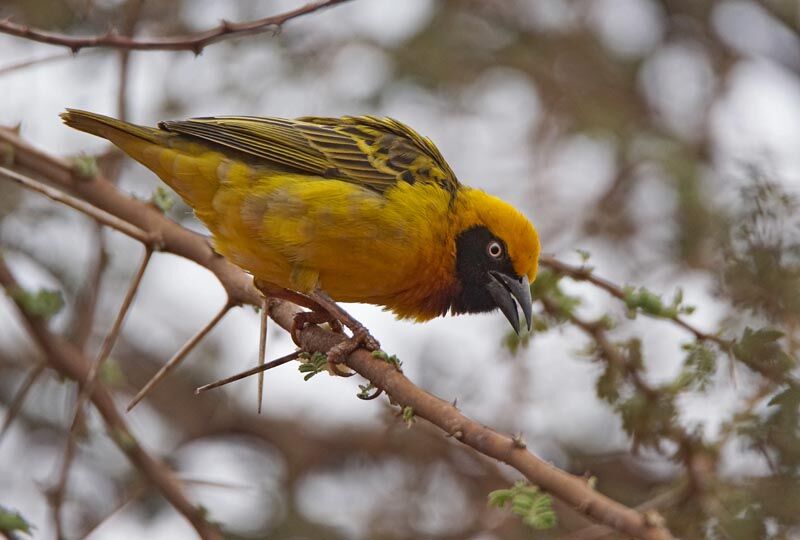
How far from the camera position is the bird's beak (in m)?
3.92

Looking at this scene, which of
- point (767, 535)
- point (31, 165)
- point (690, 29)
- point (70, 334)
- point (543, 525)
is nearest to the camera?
point (543, 525)

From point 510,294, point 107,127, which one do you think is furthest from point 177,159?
point 510,294

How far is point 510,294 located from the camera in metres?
4.10

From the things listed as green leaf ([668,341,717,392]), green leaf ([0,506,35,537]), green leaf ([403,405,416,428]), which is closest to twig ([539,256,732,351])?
green leaf ([668,341,717,392])

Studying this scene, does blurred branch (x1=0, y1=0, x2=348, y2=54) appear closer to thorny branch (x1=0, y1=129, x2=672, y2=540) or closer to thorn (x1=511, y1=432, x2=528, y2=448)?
thorny branch (x1=0, y1=129, x2=672, y2=540)

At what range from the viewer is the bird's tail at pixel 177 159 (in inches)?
149

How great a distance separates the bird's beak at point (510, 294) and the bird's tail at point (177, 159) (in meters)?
1.21

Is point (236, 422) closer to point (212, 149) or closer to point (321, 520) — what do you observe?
point (321, 520)

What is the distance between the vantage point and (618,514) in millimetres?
2453

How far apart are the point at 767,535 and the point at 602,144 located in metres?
3.87

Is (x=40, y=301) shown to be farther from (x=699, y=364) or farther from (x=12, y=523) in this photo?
(x=699, y=364)

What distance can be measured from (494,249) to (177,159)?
4.48 ft

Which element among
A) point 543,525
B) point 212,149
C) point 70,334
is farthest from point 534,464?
point 70,334

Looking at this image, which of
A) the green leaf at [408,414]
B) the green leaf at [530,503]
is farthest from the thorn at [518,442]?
the green leaf at [408,414]
